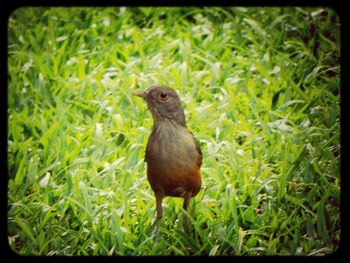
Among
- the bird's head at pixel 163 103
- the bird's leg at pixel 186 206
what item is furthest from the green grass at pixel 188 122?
the bird's head at pixel 163 103

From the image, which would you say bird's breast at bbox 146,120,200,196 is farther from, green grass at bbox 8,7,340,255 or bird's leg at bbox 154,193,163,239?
green grass at bbox 8,7,340,255

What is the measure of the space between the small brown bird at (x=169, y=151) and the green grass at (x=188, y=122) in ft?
0.71

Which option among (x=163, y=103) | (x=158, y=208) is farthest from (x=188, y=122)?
(x=158, y=208)

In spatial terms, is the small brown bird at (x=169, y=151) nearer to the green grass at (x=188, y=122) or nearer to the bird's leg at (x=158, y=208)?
the bird's leg at (x=158, y=208)

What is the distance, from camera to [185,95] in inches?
201

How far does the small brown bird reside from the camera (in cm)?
432

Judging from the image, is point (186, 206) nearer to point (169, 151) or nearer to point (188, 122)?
point (169, 151)

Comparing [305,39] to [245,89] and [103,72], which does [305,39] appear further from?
[103,72]

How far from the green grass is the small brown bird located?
8.5 inches

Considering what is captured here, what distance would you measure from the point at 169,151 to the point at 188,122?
0.53 meters

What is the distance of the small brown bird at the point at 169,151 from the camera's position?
432 cm

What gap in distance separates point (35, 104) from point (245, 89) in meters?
1.36

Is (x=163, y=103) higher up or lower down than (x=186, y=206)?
higher up

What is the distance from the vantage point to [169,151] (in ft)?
14.2
